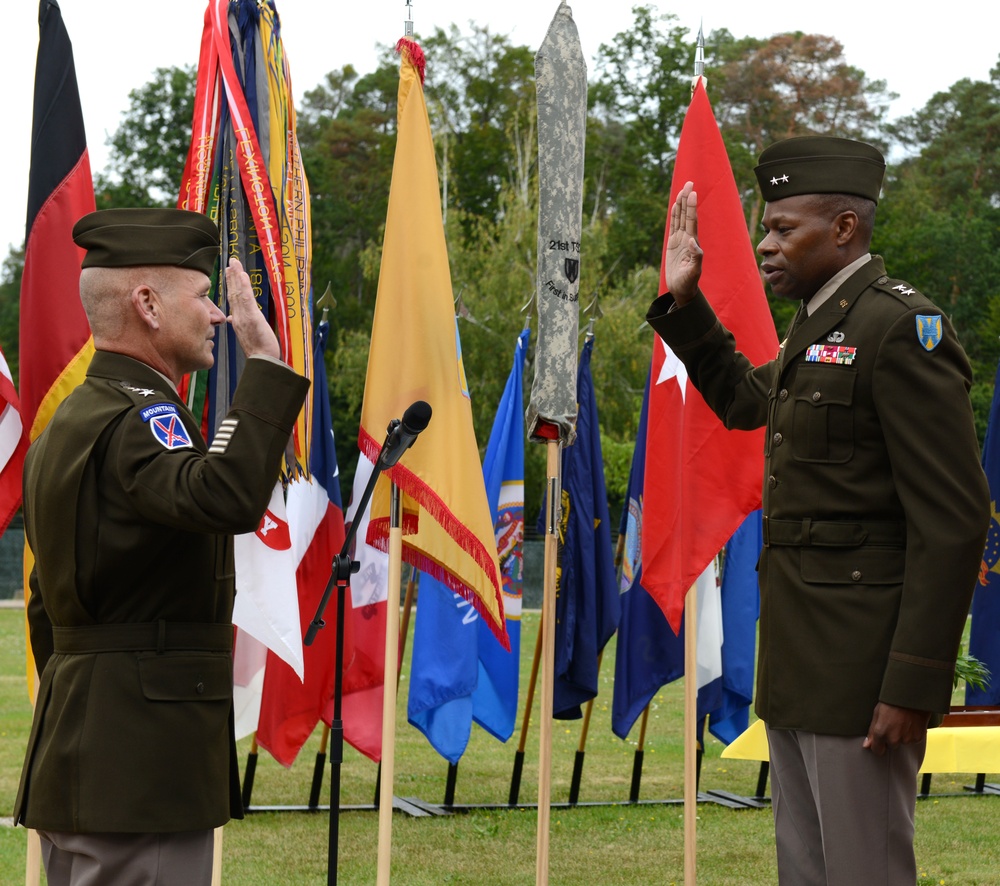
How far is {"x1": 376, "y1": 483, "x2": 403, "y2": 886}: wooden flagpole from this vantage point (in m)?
4.09

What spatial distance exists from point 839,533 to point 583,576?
12.4 ft

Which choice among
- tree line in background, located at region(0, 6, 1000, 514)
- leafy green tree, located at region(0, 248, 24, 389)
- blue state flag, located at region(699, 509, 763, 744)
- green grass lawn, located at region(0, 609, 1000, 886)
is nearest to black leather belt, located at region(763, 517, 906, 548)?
green grass lawn, located at region(0, 609, 1000, 886)

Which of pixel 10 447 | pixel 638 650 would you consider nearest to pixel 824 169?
pixel 10 447

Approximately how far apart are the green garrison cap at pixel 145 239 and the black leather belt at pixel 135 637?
75 centimetres

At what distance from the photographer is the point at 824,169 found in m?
3.06

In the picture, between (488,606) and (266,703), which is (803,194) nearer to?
(488,606)

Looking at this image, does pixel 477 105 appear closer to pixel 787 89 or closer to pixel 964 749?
pixel 787 89

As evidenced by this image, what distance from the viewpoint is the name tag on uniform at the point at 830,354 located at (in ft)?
9.57

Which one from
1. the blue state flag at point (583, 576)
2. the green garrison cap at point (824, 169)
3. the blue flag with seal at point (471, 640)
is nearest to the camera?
the green garrison cap at point (824, 169)

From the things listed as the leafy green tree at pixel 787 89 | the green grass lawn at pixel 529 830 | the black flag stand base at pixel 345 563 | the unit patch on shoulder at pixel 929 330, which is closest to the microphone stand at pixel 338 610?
the black flag stand base at pixel 345 563

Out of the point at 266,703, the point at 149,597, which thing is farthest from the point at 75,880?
the point at 266,703

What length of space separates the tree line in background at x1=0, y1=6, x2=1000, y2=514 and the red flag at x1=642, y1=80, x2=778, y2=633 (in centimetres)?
2009

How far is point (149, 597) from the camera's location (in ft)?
8.48

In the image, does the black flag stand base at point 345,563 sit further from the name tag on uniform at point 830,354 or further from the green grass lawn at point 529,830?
the green grass lawn at point 529,830
